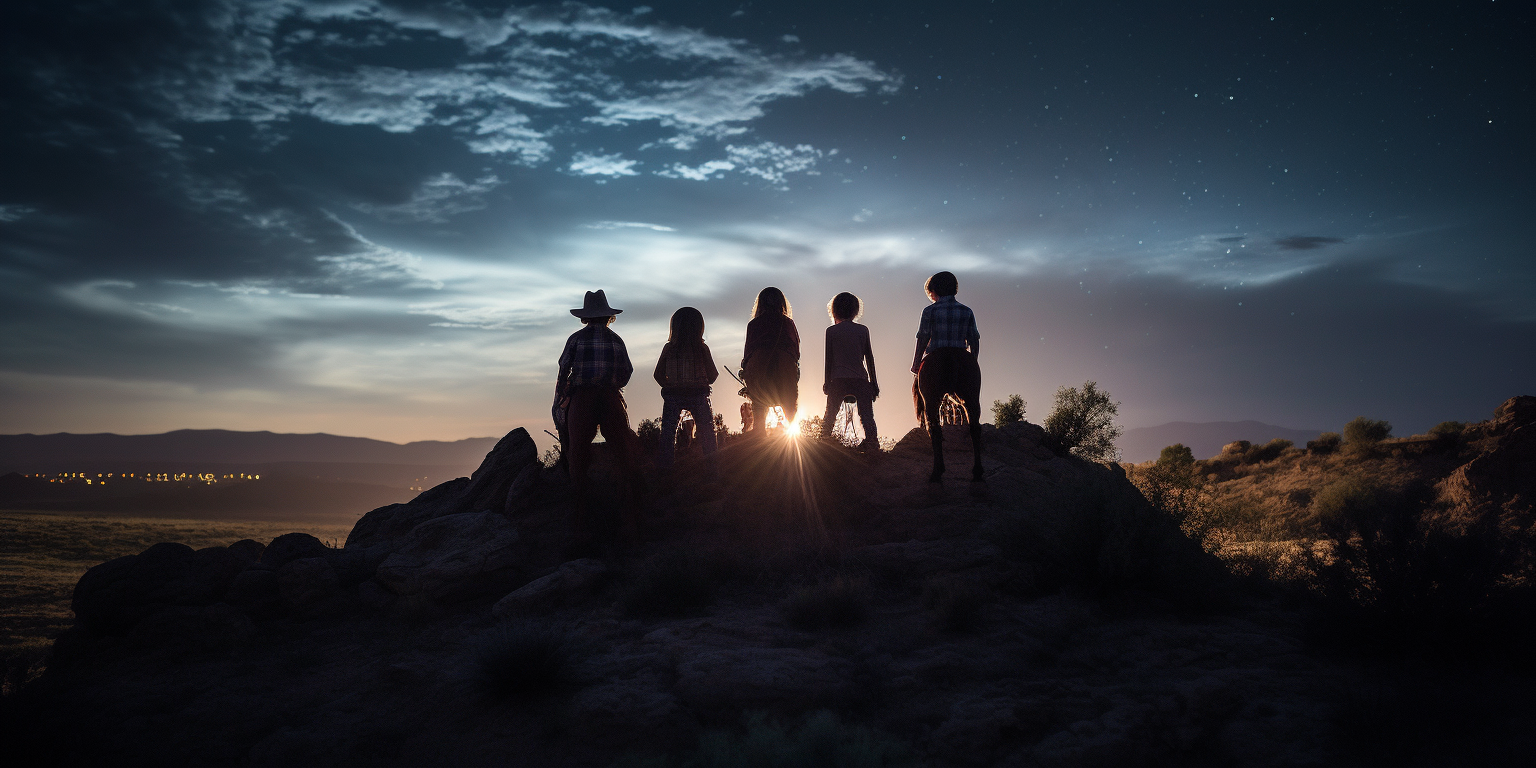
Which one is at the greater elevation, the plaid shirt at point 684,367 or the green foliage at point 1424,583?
the plaid shirt at point 684,367

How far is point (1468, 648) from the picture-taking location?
19.9 ft

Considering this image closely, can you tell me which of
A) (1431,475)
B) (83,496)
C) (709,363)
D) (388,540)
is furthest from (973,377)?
(83,496)

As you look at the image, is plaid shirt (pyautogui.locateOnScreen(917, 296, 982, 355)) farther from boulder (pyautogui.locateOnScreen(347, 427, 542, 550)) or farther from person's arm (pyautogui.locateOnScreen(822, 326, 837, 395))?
boulder (pyautogui.locateOnScreen(347, 427, 542, 550))

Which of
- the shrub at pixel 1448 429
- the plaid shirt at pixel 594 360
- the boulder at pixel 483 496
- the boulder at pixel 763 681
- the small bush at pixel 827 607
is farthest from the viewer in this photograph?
the shrub at pixel 1448 429

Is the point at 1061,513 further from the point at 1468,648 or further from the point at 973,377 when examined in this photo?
the point at 1468,648

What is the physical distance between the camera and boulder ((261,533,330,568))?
10.3m

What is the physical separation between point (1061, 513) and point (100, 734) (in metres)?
8.95

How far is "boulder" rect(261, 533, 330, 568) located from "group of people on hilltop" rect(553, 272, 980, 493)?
13.5 ft

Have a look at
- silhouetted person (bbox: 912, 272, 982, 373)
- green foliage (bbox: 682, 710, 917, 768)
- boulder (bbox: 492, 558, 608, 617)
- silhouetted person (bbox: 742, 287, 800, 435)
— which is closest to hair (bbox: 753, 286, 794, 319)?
silhouetted person (bbox: 742, 287, 800, 435)

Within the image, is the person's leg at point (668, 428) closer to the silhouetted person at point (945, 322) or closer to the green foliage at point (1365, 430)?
the silhouetted person at point (945, 322)

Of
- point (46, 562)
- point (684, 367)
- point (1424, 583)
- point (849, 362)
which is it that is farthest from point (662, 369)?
point (46, 562)

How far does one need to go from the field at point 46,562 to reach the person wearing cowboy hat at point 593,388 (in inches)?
215

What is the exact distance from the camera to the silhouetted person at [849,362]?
34.4 feet

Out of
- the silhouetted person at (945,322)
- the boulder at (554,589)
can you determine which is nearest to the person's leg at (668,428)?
the boulder at (554,589)
